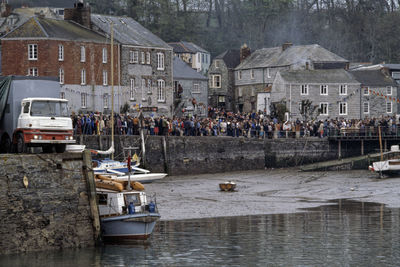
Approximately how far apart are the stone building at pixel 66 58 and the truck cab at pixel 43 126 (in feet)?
108

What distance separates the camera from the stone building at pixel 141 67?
71562mm

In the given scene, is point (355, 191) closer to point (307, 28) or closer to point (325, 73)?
point (325, 73)

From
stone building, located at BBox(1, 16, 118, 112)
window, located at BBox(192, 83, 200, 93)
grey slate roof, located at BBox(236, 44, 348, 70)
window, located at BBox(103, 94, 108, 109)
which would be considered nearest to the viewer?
stone building, located at BBox(1, 16, 118, 112)

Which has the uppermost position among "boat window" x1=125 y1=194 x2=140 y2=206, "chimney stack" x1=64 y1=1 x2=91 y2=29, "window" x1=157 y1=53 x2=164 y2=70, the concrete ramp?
"chimney stack" x1=64 y1=1 x2=91 y2=29

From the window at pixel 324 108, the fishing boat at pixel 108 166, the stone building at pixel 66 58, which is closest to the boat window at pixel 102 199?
the fishing boat at pixel 108 166

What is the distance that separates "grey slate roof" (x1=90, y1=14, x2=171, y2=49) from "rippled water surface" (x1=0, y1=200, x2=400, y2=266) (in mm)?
37196

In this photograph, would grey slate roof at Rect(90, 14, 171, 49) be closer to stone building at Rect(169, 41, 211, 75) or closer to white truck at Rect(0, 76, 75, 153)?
stone building at Rect(169, 41, 211, 75)

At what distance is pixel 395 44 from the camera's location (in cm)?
11344

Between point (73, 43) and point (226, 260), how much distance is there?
41952mm

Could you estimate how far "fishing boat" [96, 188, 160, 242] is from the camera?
30406mm

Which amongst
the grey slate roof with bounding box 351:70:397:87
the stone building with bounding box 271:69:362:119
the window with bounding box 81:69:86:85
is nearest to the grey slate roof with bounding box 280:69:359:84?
the stone building with bounding box 271:69:362:119

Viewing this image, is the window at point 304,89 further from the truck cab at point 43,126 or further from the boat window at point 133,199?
the boat window at point 133,199

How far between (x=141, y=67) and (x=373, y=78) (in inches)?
1052

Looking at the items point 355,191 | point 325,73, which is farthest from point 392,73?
point 355,191
